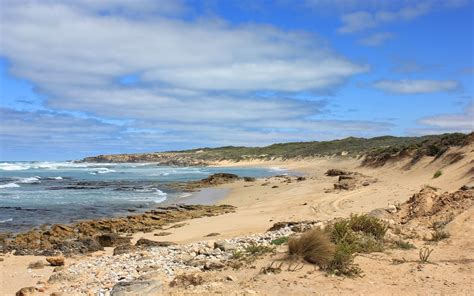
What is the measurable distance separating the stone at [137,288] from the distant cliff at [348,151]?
24.3m

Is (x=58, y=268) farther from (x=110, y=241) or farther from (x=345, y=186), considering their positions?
(x=345, y=186)

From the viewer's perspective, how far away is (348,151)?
70.0 m

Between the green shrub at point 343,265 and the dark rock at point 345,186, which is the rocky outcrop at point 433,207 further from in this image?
the dark rock at point 345,186

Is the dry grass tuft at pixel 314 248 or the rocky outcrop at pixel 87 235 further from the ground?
the dry grass tuft at pixel 314 248

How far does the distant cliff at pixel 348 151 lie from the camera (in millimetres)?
32375

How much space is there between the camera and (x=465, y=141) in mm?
27672

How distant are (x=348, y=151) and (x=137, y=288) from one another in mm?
64722

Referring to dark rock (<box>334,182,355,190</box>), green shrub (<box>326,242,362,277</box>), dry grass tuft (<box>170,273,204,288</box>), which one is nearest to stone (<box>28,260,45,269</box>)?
dry grass tuft (<box>170,273,204,288</box>)

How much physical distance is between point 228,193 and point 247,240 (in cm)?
2178

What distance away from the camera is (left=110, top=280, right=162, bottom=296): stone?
7.62m

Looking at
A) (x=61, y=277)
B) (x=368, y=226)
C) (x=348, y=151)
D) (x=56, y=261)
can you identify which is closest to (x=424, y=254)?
(x=368, y=226)

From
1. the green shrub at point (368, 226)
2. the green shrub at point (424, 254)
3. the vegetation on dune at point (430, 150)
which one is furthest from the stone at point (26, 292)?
the vegetation on dune at point (430, 150)

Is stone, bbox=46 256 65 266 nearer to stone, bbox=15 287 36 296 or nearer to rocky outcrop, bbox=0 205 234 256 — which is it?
rocky outcrop, bbox=0 205 234 256

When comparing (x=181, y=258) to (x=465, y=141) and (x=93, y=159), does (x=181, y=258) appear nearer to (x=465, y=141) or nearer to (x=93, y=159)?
(x=465, y=141)
